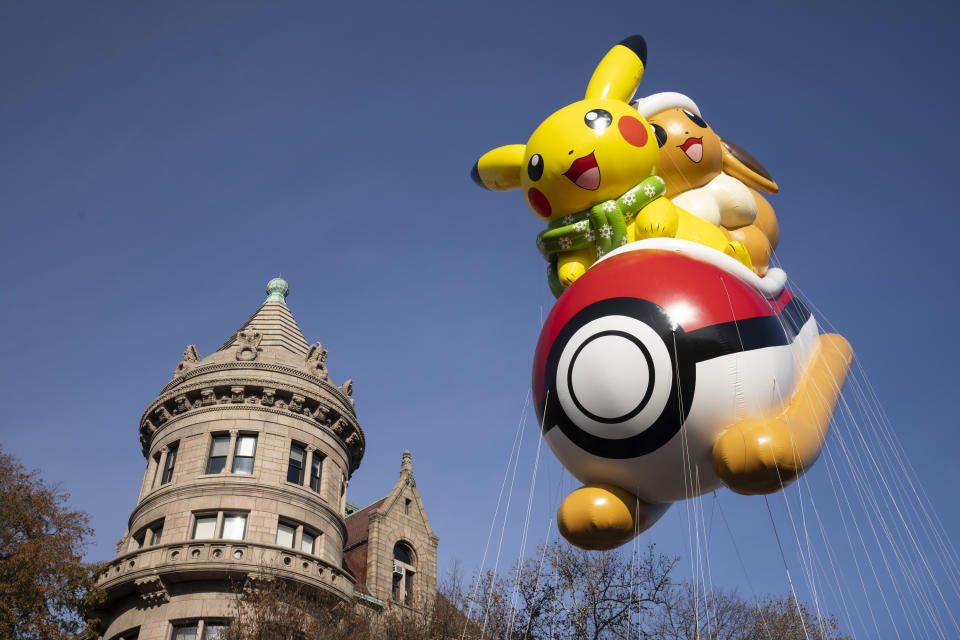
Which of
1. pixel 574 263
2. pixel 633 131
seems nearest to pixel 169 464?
pixel 574 263

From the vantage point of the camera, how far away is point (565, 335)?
1009 cm

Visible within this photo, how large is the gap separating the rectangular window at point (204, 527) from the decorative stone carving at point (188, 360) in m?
6.29

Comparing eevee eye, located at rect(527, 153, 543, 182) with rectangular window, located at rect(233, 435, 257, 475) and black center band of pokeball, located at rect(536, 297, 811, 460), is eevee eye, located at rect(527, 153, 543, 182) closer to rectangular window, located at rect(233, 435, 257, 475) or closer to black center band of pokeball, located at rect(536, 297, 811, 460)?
black center band of pokeball, located at rect(536, 297, 811, 460)

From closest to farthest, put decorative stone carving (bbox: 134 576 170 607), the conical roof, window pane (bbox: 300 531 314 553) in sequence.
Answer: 1. decorative stone carving (bbox: 134 576 170 607)
2. window pane (bbox: 300 531 314 553)
3. the conical roof

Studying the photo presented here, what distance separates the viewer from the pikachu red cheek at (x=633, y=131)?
36.7 feet

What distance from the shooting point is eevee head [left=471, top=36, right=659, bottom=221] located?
11086 millimetres

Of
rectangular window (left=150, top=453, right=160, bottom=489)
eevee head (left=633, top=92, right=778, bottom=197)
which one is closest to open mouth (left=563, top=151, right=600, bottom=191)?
eevee head (left=633, top=92, right=778, bottom=197)

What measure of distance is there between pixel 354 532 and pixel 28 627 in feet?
45.5

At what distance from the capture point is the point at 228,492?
2712 cm

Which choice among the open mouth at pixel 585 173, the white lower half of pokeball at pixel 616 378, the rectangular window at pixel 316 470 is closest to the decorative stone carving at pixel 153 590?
the rectangular window at pixel 316 470

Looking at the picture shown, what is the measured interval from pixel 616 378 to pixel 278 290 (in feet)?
94.6

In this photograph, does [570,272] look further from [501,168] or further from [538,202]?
[501,168]

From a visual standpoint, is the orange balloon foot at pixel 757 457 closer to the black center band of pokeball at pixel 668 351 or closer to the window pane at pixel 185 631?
the black center band of pokeball at pixel 668 351

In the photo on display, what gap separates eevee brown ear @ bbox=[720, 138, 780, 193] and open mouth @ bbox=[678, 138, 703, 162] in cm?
109
